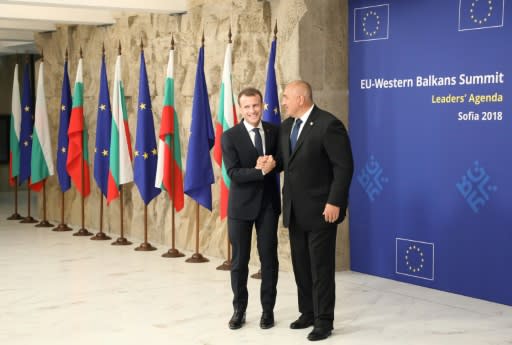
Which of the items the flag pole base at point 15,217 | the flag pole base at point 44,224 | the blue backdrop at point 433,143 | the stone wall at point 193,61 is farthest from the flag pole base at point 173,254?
the flag pole base at point 15,217

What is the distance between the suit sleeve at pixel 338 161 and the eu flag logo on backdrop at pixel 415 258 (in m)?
1.96

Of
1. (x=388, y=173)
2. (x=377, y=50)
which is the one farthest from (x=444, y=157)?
(x=377, y=50)

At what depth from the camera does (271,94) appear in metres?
7.30

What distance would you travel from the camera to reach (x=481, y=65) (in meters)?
6.39

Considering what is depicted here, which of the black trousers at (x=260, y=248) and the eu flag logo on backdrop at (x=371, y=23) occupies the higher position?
the eu flag logo on backdrop at (x=371, y=23)

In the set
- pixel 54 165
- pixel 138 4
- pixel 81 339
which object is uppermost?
pixel 138 4

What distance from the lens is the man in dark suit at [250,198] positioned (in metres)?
5.52

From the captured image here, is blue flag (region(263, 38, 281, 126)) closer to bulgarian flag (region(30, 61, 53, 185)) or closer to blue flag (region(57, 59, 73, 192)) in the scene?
blue flag (region(57, 59, 73, 192))

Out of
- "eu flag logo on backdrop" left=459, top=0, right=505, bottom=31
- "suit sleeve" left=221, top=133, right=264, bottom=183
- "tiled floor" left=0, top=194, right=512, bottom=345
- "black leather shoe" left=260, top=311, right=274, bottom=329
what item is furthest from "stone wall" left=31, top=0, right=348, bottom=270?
"suit sleeve" left=221, top=133, right=264, bottom=183

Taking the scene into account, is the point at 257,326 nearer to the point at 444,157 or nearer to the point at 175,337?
the point at 175,337

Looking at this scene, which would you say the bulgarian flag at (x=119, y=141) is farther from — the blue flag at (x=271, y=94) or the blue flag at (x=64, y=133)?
the blue flag at (x=271, y=94)

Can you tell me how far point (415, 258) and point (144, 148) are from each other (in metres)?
3.25

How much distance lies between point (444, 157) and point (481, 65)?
0.81 metres

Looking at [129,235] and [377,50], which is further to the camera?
[129,235]
